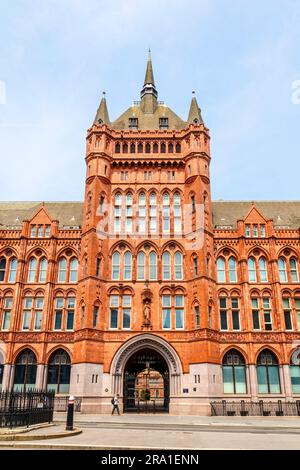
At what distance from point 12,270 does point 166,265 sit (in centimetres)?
1502

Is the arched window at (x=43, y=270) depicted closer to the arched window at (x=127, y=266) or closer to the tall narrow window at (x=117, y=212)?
the tall narrow window at (x=117, y=212)

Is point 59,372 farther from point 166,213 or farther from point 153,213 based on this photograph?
A: point 166,213

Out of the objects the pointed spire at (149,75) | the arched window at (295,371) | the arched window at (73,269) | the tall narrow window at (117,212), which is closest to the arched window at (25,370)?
the arched window at (73,269)

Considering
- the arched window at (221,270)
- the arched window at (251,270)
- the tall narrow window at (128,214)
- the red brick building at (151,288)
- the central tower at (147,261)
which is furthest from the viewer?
the tall narrow window at (128,214)

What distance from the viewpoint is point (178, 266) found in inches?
1441

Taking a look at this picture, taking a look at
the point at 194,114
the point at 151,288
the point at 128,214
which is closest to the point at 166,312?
the point at 151,288

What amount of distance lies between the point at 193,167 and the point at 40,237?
16518 mm

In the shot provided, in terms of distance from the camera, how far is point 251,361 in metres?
34.2

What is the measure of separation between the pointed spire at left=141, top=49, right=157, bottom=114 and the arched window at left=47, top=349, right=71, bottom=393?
27.9m

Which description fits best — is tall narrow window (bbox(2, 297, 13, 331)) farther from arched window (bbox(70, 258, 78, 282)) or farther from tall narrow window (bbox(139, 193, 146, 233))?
tall narrow window (bbox(139, 193, 146, 233))

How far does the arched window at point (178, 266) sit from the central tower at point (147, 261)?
0.31ft

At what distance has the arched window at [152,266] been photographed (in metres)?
36.3
